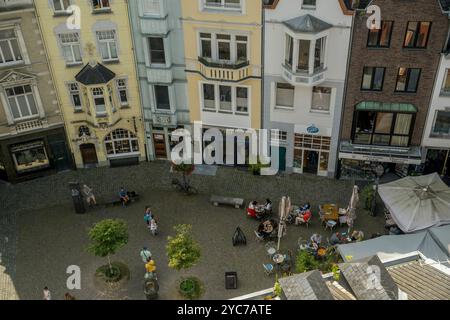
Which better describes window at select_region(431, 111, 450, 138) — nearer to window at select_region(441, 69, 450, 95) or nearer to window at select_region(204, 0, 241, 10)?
window at select_region(441, 69, 450, 95)

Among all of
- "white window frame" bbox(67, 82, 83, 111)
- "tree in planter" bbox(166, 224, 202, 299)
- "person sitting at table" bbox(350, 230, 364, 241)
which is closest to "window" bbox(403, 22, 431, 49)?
"person sitting at table" bbox(350, 230, 364, 241)

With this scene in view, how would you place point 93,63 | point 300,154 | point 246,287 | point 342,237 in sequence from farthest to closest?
point 300,154 < point 93,63 < point 342,237 < point 246,287

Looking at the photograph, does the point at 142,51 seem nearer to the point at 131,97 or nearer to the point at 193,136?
the point at 131,97

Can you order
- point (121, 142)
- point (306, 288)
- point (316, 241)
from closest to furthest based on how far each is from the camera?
point (306, 288) → point (316, 241) → point (121, 142)

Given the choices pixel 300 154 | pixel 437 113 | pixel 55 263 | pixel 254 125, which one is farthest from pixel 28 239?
pixel 437 113

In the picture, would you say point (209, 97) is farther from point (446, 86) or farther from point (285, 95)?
point (446, 86)

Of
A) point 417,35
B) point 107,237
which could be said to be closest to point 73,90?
point 107,237
